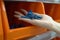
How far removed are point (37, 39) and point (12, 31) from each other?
19 centimetres

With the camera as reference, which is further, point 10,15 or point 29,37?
point 10,15

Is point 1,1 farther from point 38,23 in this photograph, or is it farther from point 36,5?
point 36,5

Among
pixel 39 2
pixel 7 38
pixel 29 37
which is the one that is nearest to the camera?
pixel 7 38

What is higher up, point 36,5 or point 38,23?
point 36,5

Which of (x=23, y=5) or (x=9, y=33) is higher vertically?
(x=23, y=5)

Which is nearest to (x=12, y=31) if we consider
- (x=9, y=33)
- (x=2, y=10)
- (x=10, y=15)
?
(x=9, y=33)

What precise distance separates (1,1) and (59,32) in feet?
1.29

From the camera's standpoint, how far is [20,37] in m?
0.69

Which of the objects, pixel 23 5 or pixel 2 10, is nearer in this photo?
pixel 2 10

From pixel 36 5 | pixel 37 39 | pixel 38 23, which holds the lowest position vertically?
pixel 37 39

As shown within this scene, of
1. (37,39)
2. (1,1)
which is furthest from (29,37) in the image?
(1,1)

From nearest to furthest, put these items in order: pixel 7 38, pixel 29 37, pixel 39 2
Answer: pixel 7 38, pixel 29 37, pixel 39 2

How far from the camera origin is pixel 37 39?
769 mm

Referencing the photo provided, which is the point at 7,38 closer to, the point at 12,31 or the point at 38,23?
the point at 12,31
